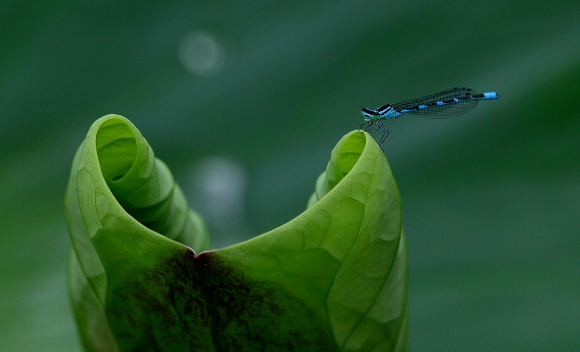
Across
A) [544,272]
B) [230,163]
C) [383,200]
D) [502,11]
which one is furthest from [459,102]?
[383,200]

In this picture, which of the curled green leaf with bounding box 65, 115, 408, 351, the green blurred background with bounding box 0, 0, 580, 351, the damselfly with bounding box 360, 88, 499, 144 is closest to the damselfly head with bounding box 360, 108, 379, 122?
the damselfly with bounding box 360, 88, 499, 144

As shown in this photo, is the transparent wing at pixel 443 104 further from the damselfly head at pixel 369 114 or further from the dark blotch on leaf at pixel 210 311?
the dark blotch on leaf at pixel 210 311

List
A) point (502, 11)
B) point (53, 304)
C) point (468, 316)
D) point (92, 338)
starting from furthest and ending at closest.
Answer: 1. point (502, 11)
2. point (53, 304)
3. point (468, 316)
4. point (92, 338)

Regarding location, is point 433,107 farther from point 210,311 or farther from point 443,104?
point 210,311

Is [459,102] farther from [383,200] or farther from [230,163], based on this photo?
[383,200]

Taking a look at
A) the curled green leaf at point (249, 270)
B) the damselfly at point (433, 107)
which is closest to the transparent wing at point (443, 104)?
the damselfly at point (433, 107)
